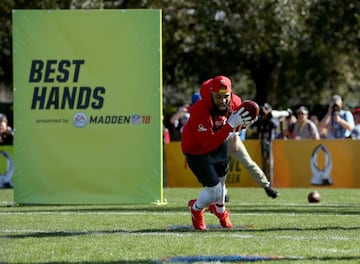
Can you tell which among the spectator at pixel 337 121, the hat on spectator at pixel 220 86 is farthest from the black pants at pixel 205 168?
the spectator at pixel 337 121

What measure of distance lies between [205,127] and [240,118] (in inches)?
22.2

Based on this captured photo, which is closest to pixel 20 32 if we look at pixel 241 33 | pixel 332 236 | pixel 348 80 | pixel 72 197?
pixel 72 197

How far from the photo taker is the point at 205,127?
9.91 meters

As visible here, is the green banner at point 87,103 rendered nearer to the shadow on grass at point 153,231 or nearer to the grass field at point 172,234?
the grass field at point 172,234

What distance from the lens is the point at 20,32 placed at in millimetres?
14625

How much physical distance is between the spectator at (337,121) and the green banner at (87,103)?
6.03 metres

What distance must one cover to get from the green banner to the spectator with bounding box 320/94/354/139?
19.8ft

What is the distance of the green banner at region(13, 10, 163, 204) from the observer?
14516 mm

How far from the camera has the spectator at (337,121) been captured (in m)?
19.5

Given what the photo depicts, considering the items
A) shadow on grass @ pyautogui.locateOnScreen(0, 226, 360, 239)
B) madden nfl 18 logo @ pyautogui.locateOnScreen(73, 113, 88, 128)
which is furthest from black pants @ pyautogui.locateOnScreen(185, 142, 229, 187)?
madden nfl 18 logo @ pyautogui.locateOnScreen(73, 113, 88, 128)

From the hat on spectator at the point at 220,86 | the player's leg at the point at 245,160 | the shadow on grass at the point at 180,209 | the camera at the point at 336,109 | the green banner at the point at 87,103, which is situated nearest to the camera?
the hat on spectator at the point at 220,86

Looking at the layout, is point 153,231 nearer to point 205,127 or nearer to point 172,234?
point 172,234

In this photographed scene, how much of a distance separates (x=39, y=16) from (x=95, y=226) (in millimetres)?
4914

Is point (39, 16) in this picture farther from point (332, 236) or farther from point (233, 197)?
point (332, 236)
